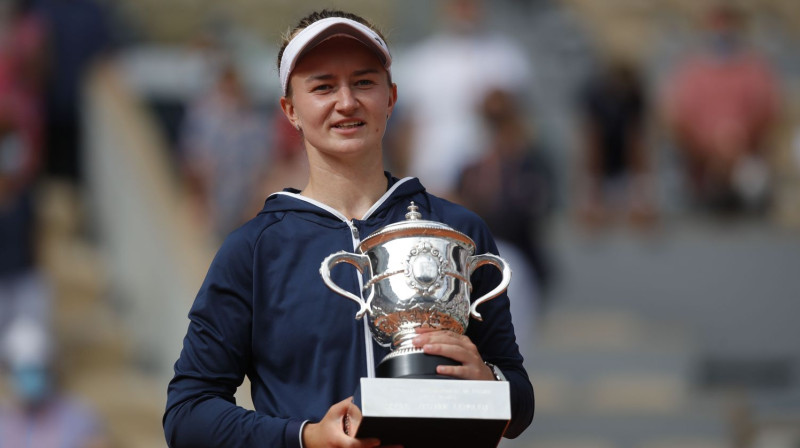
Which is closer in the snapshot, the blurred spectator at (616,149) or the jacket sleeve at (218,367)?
the jacket sleeve at (218,367)

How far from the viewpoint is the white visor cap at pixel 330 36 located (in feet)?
9.21

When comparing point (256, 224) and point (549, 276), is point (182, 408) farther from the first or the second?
point (549, 276)

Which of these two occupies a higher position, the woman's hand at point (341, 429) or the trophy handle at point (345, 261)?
the trophy handle at point (345, 261)

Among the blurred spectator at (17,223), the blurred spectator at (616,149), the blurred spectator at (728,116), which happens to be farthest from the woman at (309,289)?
the blurred spectator at (728,116)

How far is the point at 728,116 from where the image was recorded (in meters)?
10.0

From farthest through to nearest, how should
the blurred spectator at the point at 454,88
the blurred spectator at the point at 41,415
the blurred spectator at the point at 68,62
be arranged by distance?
1. the blurred spectator at the point at 68,62
2. the blurred spectator at the point at 454,88
3. the blurred spectator at the point at 41,415

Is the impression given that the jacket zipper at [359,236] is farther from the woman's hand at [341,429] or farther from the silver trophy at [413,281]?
the woman's hand at [341,429]

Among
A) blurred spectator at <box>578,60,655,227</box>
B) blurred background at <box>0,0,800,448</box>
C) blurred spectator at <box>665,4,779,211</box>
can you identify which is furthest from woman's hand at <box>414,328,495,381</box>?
blurred spectator at <box>665,4,779,211</box>

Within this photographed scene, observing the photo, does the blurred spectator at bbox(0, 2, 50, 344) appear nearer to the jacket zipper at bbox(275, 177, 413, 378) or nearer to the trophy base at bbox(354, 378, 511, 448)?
the jacket zipper at bbox(275, 177, 413, 378)

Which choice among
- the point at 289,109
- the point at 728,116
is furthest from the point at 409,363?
the point at 728,116

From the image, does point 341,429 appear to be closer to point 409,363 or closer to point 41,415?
point 409,363

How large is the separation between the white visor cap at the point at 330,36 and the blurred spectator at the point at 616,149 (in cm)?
699

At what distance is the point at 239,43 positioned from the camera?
1301 centimetres

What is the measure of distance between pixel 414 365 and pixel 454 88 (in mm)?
6277
